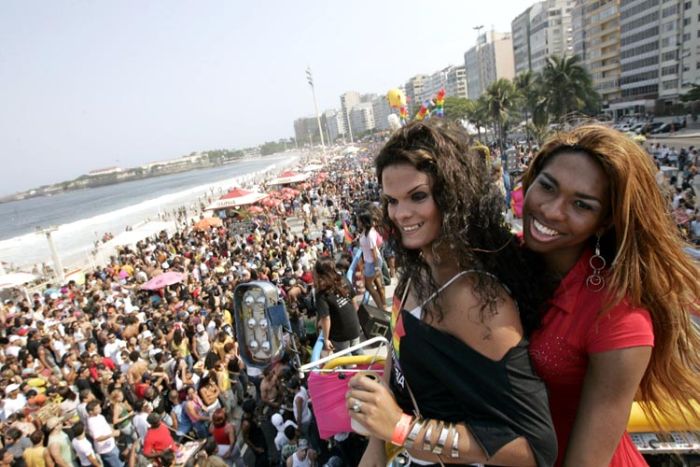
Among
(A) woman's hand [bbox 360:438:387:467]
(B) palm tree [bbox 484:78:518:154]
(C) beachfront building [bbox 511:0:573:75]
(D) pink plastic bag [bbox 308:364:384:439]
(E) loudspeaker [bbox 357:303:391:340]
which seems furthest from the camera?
(C) beachfront building [bbox 511:0:573:75]

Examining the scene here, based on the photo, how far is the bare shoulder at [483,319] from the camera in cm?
112

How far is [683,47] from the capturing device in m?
46.5

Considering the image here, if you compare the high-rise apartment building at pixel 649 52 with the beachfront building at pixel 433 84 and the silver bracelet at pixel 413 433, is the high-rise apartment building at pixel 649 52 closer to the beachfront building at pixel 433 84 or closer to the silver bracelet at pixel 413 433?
the silver bracelet at pixel 413 433

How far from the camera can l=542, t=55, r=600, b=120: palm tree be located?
38.7 metres

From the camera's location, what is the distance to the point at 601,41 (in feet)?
202

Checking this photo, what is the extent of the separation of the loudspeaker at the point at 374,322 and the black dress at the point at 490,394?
343cm

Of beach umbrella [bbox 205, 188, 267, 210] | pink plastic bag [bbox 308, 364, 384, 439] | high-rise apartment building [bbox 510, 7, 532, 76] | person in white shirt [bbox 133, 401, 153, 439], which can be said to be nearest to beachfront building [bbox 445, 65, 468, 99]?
high-rise apartment building [bbox 510, 7, 532, 76]

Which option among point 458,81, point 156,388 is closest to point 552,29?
point 458,81

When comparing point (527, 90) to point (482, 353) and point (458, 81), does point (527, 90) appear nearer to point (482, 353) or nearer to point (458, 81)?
point (482, 353)

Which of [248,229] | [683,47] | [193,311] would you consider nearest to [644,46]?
[683,47]

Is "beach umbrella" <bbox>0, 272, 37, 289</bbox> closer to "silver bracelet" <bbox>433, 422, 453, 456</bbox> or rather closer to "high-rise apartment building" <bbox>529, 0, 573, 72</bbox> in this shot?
"silver bracelet" <bbox>433, 422, 453, 456</bbox>

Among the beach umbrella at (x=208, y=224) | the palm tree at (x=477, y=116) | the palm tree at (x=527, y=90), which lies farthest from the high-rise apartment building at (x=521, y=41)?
the beach umbrella at (x=208, y=224)

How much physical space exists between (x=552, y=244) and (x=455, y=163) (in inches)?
16.7

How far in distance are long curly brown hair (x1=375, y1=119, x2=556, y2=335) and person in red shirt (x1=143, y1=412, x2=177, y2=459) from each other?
4844 mm
